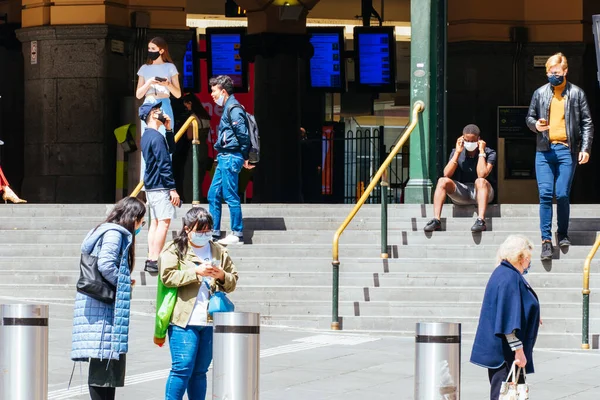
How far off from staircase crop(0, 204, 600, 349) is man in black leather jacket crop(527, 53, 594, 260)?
452 mm

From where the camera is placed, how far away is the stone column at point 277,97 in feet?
76.0

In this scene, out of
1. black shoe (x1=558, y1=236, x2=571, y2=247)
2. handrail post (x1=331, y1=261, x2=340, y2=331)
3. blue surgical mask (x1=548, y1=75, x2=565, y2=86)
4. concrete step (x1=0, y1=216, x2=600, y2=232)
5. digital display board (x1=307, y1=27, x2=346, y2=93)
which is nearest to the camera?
handrail post (x1=331, y1=261, x2=340, y2=331)

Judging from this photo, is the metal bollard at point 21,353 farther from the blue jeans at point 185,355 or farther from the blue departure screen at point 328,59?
the blue departure screen at point 328,59

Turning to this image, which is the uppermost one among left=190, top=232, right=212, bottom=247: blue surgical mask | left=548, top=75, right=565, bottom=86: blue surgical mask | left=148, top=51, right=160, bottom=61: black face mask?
left=148, top=51, right=160, bottom=61: black face mask

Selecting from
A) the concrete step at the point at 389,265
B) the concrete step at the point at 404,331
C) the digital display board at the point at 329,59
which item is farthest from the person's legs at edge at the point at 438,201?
the digital display board at the point at 329,59

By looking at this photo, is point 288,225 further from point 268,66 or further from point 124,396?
point 268,66

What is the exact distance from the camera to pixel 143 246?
1438 cm

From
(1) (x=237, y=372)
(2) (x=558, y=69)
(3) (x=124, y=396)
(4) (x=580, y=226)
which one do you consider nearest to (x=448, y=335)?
(1) (x=237, y=372)

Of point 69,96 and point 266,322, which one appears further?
point 69,96

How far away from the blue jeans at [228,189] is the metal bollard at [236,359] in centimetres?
638

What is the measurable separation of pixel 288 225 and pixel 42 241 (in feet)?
8.80

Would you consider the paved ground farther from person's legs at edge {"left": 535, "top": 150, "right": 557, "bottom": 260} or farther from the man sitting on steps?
the man sitting on steps

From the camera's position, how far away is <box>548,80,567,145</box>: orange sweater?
1312 cm

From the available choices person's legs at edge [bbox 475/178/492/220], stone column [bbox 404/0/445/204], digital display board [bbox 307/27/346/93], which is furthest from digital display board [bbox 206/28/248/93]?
person's legs at edge [bbox 475/178/492/220]
